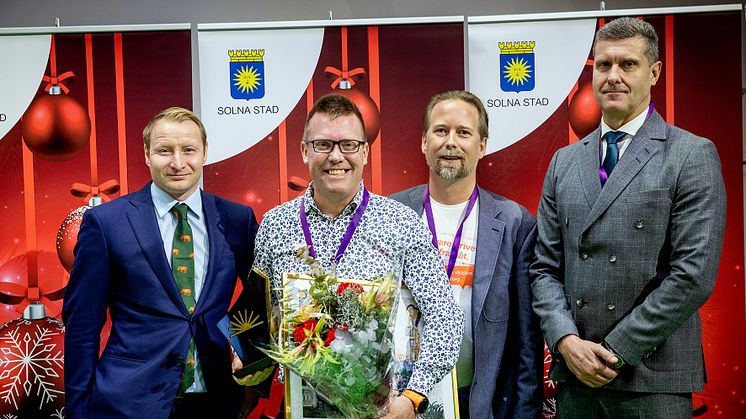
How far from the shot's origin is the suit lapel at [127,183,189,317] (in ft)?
8.79

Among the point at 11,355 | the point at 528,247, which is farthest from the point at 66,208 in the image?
the point at 528,247

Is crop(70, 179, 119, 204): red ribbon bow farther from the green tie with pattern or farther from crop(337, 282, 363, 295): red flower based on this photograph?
crop(337, 282, 363, 295): red flower

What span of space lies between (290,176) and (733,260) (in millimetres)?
2528

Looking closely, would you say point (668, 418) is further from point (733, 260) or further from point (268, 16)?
point (268, 16)

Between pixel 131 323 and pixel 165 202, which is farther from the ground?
pixel 165 202

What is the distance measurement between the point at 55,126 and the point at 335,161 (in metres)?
2.30

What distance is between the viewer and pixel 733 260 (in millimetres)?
3814

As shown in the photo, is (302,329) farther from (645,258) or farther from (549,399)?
(549,399)

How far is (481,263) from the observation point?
2.83m

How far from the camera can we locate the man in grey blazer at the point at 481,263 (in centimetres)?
280

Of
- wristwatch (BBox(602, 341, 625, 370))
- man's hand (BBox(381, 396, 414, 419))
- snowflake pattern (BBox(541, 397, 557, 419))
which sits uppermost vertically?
wristwatch (BBox(602, 341, 625, 370))

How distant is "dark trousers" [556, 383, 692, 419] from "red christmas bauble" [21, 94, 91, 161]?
298cm

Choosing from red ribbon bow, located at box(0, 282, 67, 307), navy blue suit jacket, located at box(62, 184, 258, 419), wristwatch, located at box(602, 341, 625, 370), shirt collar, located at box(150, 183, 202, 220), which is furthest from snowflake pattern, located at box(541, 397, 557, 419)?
red ribbon bow, located at box(0, 282, 67, 307)

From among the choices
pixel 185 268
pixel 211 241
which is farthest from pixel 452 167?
pixel 185 268
